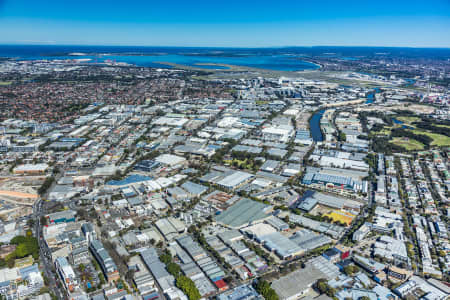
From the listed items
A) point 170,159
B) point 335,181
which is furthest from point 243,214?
point 170,159

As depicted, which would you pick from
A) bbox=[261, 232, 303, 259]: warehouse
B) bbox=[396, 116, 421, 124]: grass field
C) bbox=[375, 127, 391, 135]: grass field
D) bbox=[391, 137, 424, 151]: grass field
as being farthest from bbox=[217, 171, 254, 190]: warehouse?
bbox=[396, 116, 421, 124]: grass field

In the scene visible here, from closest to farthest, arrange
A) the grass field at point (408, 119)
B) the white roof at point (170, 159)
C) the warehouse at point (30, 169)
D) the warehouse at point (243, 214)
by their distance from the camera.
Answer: the warehouse at point (243, 214) < the warehouse at point (30, 169) < the white roof at point (170, 159) < the grass field at point (408, 119)

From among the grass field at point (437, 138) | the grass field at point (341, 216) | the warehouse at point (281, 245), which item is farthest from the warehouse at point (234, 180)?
the grass field at point (437, 138)

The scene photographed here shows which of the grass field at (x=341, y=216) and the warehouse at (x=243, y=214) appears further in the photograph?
the grass field at (x=341, y=216)

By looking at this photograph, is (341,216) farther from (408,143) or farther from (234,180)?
(408,143)

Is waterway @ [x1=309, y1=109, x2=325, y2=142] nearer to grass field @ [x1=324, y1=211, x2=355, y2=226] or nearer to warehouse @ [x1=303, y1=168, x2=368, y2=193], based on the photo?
warehouse @ [x1=303, y1=168, x2=368, y2=193]

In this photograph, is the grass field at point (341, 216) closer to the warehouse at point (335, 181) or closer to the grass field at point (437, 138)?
the warehouse at point (335, 181)
